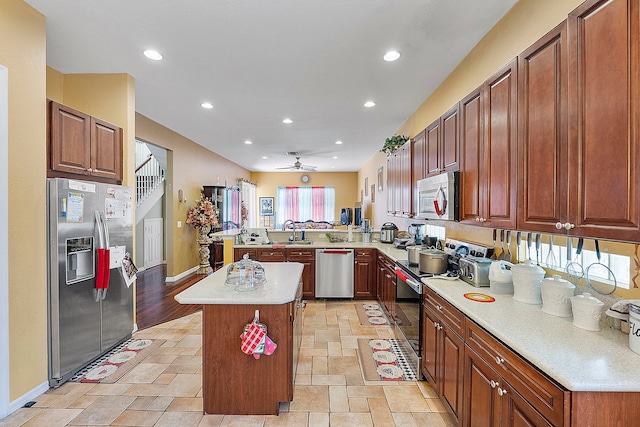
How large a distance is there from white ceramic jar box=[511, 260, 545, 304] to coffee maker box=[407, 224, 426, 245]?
1.91 meters

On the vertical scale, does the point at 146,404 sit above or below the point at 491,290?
below

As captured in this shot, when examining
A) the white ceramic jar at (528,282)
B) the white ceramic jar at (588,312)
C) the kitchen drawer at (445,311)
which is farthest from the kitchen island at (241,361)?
the white ceramic jar at (588,312)

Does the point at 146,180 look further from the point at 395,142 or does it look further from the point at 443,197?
the point at 443,197

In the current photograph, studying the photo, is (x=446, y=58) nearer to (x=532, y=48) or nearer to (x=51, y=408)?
(x=532, y=48)

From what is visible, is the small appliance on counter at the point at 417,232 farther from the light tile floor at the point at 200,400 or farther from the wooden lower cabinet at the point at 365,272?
the light tile floor at the point at 200,400

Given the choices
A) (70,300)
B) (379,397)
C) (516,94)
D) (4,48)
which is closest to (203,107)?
(4,48)

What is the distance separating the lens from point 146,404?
2133mm

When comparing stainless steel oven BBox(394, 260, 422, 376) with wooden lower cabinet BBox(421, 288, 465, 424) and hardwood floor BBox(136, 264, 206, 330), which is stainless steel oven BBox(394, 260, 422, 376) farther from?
hardwood floor BBox(136, 264, 206, 330)

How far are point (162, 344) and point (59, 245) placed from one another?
1.43 metres

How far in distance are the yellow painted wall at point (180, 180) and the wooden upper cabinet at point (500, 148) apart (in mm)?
4621

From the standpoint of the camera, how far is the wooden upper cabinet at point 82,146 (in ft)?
7.64

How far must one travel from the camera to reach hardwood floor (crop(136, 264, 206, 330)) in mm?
3810

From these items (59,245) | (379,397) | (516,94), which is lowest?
(379,397)

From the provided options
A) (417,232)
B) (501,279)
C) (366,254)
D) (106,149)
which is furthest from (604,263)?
(106,149)
